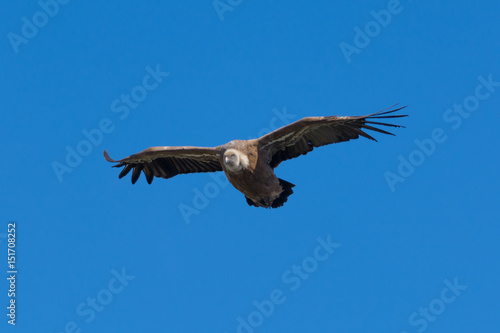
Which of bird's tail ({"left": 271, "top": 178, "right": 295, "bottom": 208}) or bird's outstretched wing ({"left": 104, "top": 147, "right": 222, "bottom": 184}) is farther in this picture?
bird's outstretched wing ({"left": 104, "top": 147, "right": 222, "bottom": 184})

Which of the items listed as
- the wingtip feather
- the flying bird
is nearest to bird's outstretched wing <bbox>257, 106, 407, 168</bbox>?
the flying bird

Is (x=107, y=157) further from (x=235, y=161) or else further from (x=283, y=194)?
(x=283, y=194)

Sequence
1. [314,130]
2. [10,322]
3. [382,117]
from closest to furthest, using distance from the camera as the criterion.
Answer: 1. [382,117]
2. [314,130]
3. [10,322]

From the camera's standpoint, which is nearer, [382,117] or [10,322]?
[382,117]

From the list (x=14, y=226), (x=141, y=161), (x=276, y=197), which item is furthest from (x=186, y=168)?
(x=14, y=226)

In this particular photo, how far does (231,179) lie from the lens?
15.4 m

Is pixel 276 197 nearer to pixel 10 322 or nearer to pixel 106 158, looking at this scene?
pixel 106 158

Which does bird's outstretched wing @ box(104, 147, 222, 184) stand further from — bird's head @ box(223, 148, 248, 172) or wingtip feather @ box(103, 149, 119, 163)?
bird's head @ box(223, 148, 248, 172)

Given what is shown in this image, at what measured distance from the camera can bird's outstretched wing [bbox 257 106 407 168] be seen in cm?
1459

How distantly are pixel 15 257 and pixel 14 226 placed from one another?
0.62 meters

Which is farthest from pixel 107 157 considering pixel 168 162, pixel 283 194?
pixel 283 194

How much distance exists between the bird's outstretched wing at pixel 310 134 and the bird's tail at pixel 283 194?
0.34 meters

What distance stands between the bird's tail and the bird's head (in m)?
0.93

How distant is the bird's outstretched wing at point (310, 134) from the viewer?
1459 cm
